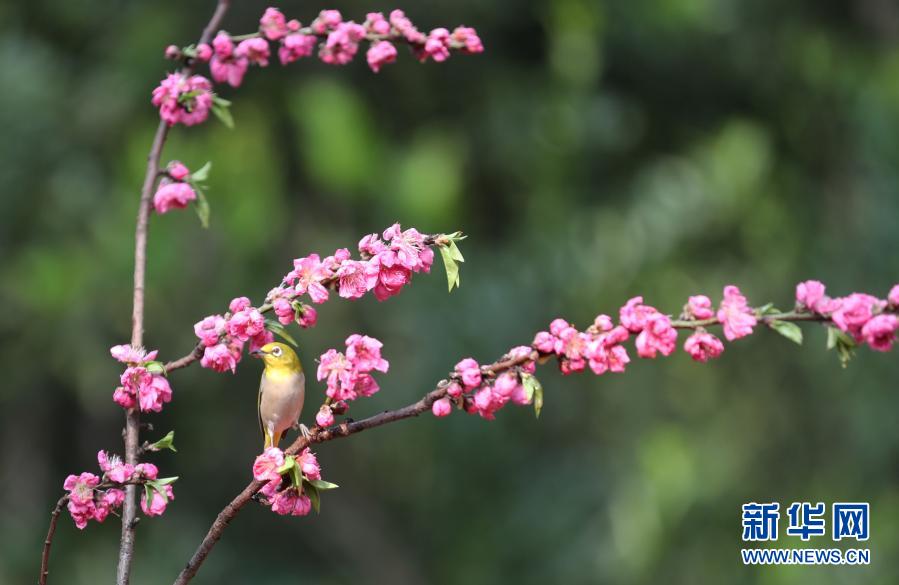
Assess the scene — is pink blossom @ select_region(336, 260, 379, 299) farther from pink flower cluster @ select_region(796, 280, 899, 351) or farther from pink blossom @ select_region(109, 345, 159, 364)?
pink flower cluster @ select_region(796, 280, 899, 351)

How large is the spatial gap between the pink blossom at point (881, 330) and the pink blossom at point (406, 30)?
1.67 ft

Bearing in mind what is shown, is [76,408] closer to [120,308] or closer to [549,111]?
[120,308]

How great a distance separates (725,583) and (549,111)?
188 centimetres

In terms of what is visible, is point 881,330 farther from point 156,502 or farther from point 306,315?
point 156,502

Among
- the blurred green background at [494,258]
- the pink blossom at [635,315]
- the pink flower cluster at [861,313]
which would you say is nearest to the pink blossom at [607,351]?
the pink blossom at [635,315]

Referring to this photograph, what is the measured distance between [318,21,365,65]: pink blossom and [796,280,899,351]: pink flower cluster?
1.71 ft

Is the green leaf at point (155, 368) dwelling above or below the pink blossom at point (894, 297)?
below

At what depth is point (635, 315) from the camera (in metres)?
0.80

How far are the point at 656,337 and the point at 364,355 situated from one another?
200 mm

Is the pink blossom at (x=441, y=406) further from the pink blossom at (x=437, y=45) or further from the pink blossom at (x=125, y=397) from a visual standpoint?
the pink blossom at (x=437, y=45)

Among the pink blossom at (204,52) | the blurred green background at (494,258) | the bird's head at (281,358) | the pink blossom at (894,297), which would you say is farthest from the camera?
the blurred green background at (494,258)

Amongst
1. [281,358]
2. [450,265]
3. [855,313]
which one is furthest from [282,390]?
[855,313]

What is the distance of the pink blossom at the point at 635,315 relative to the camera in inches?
31.2

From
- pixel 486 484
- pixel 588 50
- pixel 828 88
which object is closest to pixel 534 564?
pixel 486 484
